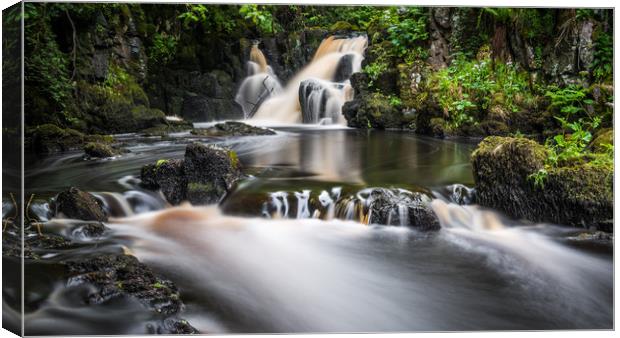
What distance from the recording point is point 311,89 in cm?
419

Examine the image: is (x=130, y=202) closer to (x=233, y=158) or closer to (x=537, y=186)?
(x=233, y=158)

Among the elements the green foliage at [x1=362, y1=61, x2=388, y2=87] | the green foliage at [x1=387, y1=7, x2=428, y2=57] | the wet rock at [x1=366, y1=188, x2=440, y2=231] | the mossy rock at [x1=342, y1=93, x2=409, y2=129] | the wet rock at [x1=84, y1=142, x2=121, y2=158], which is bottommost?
the wet rock at [x1=366, y1=188, x2=440, y2=231]

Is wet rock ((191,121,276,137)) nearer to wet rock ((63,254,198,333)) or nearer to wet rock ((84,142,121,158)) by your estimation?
wet rock ((84,142,121,158))

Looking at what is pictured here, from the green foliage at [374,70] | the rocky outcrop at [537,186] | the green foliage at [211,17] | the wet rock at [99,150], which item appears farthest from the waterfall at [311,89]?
the rocky outcrop at [537,186]

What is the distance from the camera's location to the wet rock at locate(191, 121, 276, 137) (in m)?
4.04

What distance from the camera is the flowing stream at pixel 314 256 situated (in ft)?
11.1

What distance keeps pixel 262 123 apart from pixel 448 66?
136 cm

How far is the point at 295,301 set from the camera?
136 inches

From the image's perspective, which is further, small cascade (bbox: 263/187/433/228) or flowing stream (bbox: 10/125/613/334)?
small cascade (bbox: 263/187/433/228)

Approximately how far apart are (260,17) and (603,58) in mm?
2274

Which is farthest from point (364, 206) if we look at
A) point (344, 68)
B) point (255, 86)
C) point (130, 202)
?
point (130, 202)

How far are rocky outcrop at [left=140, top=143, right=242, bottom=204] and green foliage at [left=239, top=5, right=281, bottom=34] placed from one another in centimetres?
86

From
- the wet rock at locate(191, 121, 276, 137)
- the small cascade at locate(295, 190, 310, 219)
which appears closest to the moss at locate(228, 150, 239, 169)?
the wet rock at locate(191, 121, 276, 137)

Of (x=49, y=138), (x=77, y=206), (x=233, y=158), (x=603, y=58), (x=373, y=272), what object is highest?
(x=603, y=58)
